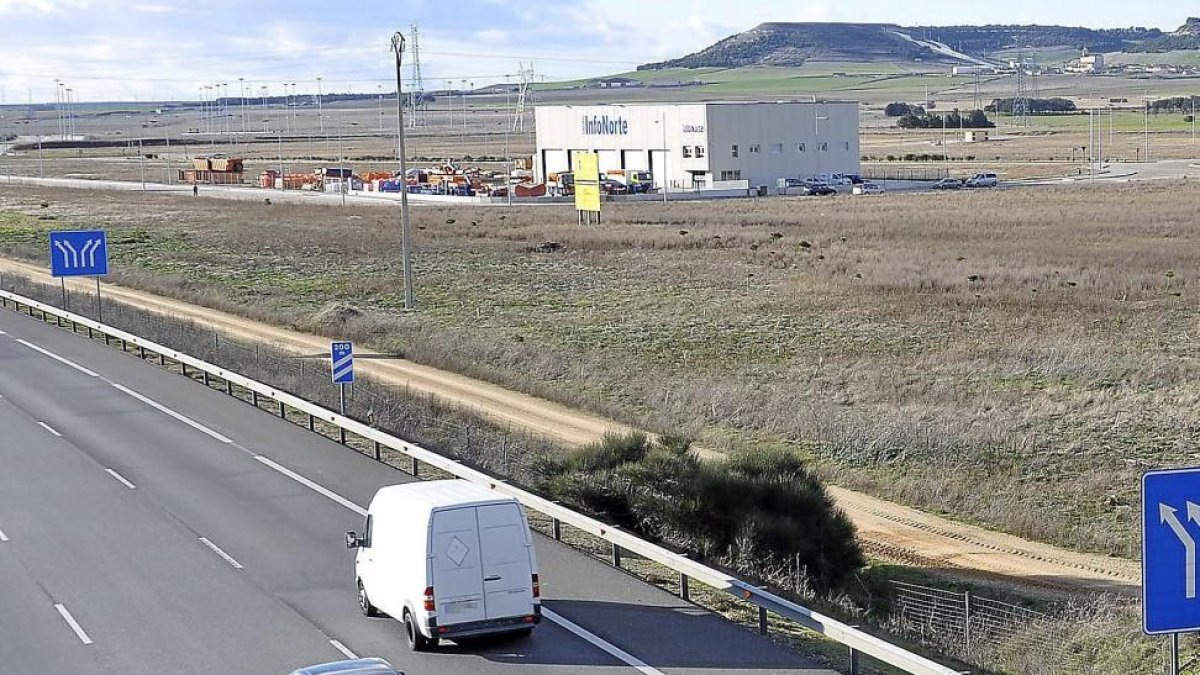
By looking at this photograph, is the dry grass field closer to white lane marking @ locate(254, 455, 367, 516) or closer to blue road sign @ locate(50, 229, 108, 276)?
blue road sign @ locate(50, 229, 108, 276)

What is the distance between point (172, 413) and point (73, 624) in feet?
48.8

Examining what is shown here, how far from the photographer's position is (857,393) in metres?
33.8

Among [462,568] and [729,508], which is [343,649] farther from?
[729,508]

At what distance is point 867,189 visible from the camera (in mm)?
111938

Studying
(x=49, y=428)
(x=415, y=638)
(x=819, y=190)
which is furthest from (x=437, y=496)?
(x=819, y=190)

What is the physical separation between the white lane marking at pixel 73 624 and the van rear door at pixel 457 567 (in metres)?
4.18

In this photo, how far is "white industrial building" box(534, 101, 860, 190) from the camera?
114 metres

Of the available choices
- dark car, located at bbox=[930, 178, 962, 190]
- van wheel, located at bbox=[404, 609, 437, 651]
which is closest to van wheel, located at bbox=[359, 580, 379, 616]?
van wheel, located at bbox=[404, 609, 437, 651]

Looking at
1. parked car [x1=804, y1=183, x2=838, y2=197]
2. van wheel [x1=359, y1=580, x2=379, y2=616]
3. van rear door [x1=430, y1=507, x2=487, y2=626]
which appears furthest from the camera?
parked car [x1=804, y1=183, x2=838, y2=197]

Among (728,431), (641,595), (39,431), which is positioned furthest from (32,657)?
(728,431)

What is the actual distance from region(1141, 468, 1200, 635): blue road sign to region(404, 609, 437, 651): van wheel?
9.42 m

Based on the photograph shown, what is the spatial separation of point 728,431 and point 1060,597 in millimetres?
11520

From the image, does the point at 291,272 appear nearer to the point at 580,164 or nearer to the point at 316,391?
the point at 580,164

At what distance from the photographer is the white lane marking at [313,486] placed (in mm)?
22609
